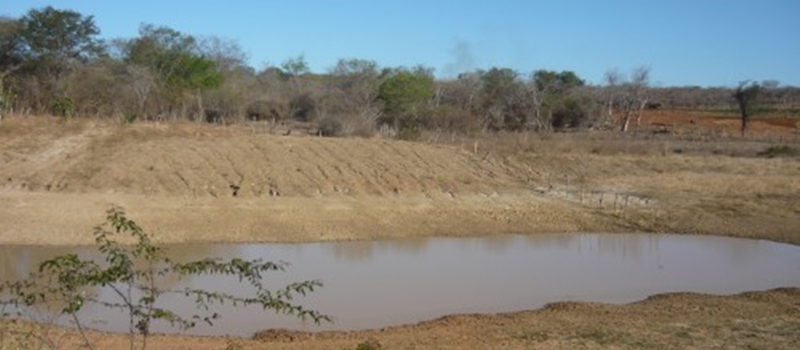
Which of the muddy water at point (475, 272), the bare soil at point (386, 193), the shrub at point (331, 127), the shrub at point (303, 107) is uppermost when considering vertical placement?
the shrub at point (303, 107)

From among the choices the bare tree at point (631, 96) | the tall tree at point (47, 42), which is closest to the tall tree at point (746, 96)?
the bare tree at point (631, 96)

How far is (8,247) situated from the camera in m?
18.5

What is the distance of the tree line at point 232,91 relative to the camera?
115 ft

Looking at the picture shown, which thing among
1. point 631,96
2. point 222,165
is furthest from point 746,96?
point 222,165

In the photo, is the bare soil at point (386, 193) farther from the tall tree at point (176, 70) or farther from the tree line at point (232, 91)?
the tall tree at point (176, 70)

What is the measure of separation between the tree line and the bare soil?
239cm

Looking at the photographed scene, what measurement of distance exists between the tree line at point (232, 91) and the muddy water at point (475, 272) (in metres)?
10.3

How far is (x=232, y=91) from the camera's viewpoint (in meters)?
46.2

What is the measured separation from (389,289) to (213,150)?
13.0 m

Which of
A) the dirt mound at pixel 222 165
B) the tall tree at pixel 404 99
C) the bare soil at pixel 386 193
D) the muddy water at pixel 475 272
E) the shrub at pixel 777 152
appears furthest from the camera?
the tall tree at pixel 404 99

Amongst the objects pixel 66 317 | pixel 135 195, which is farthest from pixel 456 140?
pixel 66 317

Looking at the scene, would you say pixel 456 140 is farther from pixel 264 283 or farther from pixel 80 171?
pixel 264 283

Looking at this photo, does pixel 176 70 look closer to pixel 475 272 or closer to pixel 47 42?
pixel 47 42

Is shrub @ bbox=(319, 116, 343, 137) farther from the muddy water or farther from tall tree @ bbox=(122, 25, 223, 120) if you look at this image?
the muddy water
